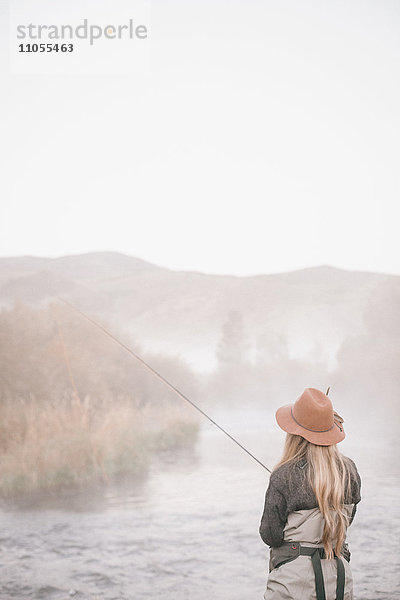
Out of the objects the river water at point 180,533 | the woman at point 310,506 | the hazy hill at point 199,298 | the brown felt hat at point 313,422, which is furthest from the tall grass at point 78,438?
the brown felt hat at point 313,422

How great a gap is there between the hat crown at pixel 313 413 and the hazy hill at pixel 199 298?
2.86 metres

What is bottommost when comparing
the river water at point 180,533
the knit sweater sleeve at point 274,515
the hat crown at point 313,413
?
the river water at point 180,533

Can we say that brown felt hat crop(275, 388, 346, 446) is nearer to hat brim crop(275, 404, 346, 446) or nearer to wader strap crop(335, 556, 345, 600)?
hat brim crop(275, 404, 346, 446)

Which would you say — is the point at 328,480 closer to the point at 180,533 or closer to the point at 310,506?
the point at 310,506

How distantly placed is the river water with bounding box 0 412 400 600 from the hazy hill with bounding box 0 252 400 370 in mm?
751

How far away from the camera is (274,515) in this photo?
6.64 feet

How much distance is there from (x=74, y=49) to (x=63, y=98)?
39 cm

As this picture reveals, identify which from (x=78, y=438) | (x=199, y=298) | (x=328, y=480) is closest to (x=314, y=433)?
(x=328, y=480)

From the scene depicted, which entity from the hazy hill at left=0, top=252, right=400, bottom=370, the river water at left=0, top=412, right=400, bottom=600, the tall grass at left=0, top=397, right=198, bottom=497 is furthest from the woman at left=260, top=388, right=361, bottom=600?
the hazy hill at left=0, top=252, right=400, bottom=370

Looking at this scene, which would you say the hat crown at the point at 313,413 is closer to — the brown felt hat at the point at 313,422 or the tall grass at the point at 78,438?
the brown felt hat at the point at 313,422

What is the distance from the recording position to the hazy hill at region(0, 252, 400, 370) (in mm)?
4910

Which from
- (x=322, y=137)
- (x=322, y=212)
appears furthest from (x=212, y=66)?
(x=322, y=212)

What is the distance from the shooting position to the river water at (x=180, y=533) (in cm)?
397

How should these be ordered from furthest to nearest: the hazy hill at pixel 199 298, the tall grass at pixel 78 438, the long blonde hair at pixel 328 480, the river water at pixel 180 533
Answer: the hazy hill at pixel 199 298 → the tall grass at pixel 78 438 → the river water at pixel 180 533 → the long blonde hair at pixel 328 480
